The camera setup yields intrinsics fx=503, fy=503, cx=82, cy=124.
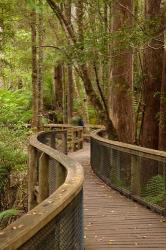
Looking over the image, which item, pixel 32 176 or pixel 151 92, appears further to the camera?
pixel 151 92

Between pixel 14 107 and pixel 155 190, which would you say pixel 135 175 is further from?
pixel 14 107

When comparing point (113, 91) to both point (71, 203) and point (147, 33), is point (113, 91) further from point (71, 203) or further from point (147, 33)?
point (71, 203)

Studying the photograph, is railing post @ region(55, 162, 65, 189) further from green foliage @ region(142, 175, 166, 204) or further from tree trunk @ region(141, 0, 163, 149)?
tree trunk @ region(141, 0, 163, 149)

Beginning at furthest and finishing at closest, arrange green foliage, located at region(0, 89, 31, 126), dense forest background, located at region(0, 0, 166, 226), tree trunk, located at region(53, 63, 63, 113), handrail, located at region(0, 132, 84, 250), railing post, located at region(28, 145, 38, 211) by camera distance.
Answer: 1. tree trunk, located at region(53, 63, 63, 113)
2. green foliage, located at region(0, 89, 31, 126)
3. dense forest background, located at region(0, 0, 166, 226)
4. railing post, located at region(28, 145, 38, 211)
5. handrail, located at region(0, 132, 84, 250)

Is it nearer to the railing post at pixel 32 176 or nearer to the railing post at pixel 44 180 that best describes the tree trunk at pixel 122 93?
the railing post at pixel 32 176

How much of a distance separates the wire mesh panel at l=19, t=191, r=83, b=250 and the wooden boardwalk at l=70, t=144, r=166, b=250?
Result: 1202mm

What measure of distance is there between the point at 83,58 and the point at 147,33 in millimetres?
2717

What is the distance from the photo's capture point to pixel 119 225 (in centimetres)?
727

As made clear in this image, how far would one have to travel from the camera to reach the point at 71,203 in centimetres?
435

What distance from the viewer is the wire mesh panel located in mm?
3204

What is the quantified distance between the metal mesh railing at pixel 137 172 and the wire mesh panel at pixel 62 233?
3215 millimetres

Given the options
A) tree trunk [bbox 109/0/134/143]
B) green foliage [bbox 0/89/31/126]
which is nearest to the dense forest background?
tree trunk [bbox 109/0/134/143]

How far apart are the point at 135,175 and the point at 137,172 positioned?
0.43 feet

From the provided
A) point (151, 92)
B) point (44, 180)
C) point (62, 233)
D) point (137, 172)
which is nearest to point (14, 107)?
point (151, 92)
